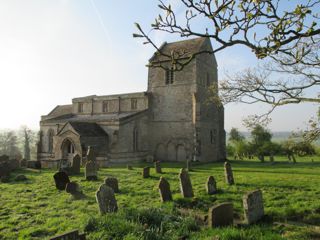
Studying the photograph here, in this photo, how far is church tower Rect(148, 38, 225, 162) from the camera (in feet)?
94.9

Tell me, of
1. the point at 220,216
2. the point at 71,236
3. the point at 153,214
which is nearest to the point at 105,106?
the point at 153,214

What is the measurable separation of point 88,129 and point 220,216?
2315 centimetres

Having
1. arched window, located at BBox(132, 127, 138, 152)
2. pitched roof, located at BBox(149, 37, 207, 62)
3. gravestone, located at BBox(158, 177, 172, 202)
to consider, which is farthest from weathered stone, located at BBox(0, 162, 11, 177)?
Result: pitched roof, located at BBox(149, 37, 207, 62)

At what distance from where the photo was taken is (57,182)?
12508mm

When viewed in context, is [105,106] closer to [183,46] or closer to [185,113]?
[185,113]

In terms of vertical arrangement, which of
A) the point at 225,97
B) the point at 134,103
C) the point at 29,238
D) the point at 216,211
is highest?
the point at 134,103

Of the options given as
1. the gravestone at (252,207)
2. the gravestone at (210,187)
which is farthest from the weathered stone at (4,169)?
the gravestone at (252,207)

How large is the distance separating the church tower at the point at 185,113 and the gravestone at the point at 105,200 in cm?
2025

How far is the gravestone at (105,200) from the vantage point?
7.76 m

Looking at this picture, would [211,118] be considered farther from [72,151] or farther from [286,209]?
[286,209]

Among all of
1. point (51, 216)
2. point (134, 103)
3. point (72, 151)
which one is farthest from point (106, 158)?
point (51, 216)

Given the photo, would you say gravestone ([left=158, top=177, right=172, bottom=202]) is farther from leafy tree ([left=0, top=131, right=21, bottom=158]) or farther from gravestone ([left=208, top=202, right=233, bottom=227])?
leafy tree ([left=0, top=131, right=21, bottom=158])

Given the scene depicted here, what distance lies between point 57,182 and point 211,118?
22.2m

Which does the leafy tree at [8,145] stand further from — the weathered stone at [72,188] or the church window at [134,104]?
the weathered stone at [72,188]
